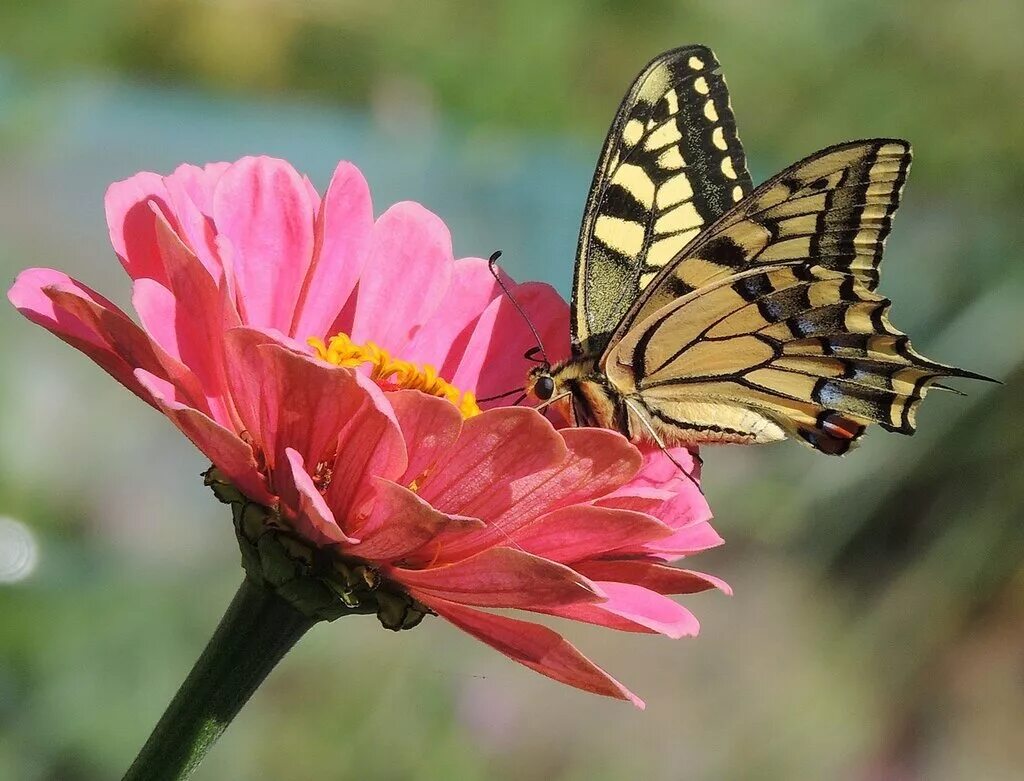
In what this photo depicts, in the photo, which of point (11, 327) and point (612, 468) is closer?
point (612, 468)

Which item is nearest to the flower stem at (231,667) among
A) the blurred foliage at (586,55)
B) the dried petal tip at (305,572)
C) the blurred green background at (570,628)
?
the dried petal tip at (305,572)

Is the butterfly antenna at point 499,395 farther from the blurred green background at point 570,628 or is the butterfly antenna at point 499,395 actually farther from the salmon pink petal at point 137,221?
the blurred green background at point 570,628

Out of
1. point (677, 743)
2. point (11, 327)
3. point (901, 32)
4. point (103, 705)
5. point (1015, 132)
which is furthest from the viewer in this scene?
point (901, 32)

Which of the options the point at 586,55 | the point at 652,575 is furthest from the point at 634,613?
the point at 586,55

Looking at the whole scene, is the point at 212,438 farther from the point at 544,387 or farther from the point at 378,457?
the point at 544,387

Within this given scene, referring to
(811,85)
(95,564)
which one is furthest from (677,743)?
(811,85)

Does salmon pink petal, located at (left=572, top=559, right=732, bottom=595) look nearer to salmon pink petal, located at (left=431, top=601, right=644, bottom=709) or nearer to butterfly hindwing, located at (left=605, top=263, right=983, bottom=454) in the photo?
salmon pink petal, located at (left=431, top=601, right=644, bottom=709)

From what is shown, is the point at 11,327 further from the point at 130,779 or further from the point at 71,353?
the point at 130,779
